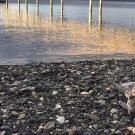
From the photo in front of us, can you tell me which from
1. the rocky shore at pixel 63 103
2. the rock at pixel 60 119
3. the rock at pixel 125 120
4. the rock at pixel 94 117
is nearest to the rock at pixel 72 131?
the rocky shore at pixel 63 103

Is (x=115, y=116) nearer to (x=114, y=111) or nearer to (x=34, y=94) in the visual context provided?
(x=114, y=111)

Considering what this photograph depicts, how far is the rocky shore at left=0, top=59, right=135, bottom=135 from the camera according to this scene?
27.4 feet

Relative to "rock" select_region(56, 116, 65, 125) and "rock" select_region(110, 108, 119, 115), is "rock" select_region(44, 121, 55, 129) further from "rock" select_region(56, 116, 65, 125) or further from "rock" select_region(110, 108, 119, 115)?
"rock" select_region(110, 108, 119, 115)

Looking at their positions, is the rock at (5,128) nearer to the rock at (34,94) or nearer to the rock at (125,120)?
the rock at (125,120)

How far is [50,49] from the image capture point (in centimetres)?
2386

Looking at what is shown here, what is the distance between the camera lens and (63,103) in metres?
9.93

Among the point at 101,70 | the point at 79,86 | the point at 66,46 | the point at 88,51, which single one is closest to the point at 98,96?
the point at 79,86

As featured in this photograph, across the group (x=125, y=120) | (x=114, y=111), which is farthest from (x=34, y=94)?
(x=125, y=120)

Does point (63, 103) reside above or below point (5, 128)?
above

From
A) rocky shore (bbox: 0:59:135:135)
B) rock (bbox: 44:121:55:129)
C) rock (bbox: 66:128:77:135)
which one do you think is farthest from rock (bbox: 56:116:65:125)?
rock (bbox: 66:128:77:135)

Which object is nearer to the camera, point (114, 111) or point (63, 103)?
point (114, 111)

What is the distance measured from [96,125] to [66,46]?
56.0 ft

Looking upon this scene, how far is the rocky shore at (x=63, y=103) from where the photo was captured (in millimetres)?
8344

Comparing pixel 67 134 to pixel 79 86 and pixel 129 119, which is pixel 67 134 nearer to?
pixel 129 119
